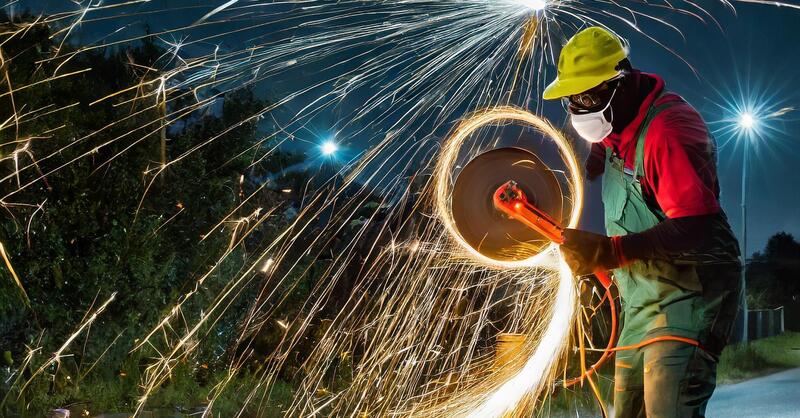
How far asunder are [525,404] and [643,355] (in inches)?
54.6

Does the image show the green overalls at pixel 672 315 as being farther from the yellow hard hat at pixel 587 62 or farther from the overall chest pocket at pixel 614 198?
the yellow hard hat at pixel 587 62

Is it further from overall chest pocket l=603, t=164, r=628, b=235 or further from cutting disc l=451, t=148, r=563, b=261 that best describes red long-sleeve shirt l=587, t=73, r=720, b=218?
cutting disc l=451, t=148, r=563, b=261

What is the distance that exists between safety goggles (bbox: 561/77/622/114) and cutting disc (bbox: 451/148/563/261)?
24.3 inches

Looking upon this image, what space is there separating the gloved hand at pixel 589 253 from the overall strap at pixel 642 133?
323mm

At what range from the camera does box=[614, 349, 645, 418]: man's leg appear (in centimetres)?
347

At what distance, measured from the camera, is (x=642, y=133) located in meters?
3.28

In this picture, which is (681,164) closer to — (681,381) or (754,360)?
(681,381)

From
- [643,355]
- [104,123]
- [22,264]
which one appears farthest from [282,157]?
[643,355]

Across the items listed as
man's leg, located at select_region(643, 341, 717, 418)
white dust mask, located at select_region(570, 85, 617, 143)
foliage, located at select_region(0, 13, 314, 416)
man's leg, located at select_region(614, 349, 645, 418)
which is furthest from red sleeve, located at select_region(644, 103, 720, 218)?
foliage, located at select_region(0, 13, 314, 416)

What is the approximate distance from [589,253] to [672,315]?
16.2 inches

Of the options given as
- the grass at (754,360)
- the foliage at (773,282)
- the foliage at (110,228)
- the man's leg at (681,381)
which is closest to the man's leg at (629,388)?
the man's leg at (681,381)

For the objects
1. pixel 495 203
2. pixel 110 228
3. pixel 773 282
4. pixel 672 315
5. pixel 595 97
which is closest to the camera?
pixel 672 315

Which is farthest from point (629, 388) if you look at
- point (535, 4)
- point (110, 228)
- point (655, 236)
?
point (110, 228)

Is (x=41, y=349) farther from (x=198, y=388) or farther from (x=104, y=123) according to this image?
(x=104, y=123)
